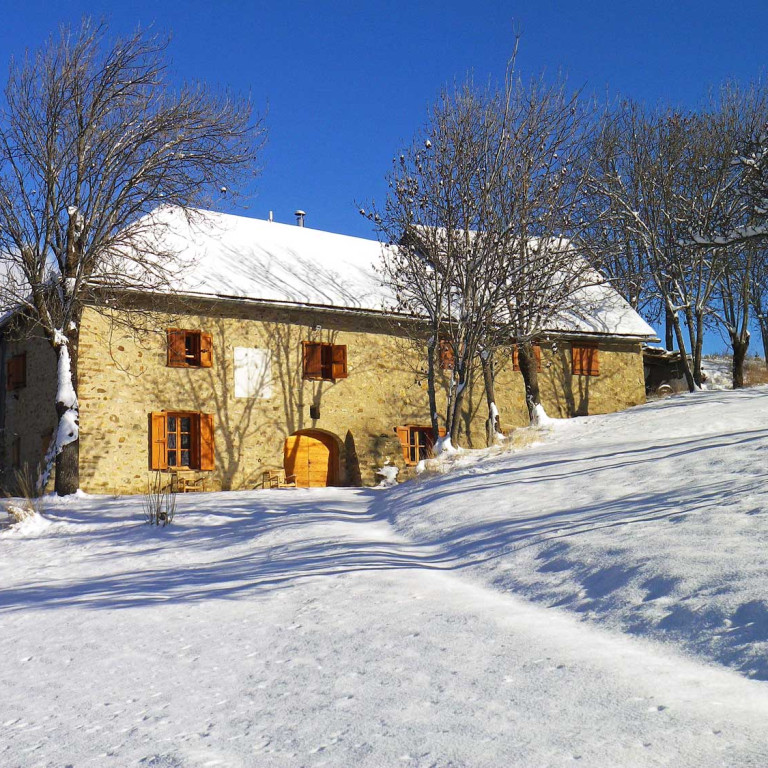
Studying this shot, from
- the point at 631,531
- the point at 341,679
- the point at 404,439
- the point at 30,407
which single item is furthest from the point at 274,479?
the point at 341,679

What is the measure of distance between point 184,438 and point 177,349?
1891mm

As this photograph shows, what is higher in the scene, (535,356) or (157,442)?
(535,356)

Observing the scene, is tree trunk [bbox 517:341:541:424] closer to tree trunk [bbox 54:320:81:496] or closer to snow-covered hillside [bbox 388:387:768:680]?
snow-covered hillside [bbox 388:387:768:680]

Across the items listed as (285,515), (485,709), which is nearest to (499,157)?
(285,515)

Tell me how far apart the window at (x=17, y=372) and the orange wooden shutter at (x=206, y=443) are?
440 centimetres

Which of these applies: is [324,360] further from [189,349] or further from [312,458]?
[189,349]

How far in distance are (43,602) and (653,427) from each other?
35.8 feet

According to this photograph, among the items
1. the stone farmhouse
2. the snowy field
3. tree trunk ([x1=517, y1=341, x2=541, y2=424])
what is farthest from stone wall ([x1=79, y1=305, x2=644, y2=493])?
the snowy field

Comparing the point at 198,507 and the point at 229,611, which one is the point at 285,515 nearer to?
the point at 198,507

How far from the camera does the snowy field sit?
319cm

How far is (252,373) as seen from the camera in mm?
17578

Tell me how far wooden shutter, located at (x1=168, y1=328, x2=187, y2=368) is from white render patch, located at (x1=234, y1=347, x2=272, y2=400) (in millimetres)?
1148

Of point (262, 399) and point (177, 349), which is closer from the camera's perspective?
point (177, 349)

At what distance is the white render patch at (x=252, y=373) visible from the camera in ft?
57.3
